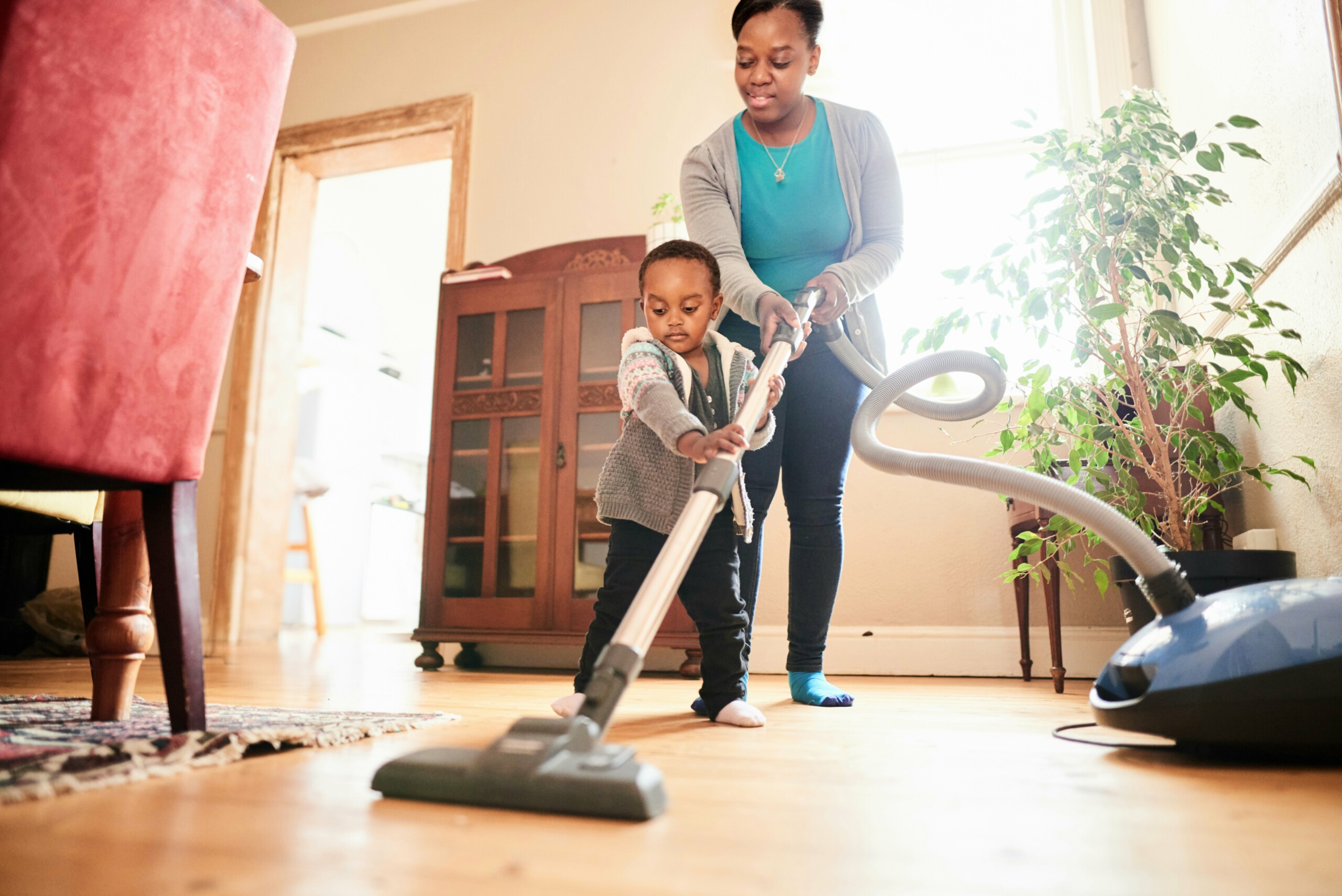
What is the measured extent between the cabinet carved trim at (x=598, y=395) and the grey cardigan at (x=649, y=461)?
1216 millimetres

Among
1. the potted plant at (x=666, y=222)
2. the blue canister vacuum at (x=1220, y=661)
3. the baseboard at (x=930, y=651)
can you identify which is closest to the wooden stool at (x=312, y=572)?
the baseboard at (x=930, y=651)

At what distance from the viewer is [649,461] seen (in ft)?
4.27

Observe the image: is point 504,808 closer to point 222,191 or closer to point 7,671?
point 222,191

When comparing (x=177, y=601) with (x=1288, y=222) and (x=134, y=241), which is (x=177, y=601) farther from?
(x=1288, y=222)

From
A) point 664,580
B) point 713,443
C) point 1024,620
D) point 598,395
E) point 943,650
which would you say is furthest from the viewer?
point 598,395

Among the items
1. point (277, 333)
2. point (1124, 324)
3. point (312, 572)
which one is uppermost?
point (277, 333)

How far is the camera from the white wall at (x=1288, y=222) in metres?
1.42

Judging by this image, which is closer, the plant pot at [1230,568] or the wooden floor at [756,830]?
the wooden floor at [756,830]

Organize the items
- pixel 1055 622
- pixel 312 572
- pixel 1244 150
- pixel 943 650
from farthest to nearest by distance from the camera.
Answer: pixel 312 572
pixel 943 650
pixel 1055 622
pixel 1244 150

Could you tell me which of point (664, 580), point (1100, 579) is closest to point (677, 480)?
point (664, 580)

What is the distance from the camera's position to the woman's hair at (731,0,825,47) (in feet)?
4.45

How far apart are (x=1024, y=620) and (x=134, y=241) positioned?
2047mm

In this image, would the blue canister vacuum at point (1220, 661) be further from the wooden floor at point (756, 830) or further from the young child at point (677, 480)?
the young child at point (677, 480)

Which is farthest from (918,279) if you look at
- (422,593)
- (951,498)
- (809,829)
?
(809,829)
